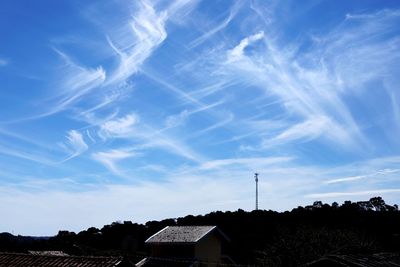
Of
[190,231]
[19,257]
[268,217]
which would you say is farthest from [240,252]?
[19,257]

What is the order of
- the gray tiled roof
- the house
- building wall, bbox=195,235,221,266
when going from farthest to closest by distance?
the gray tiled roof → building wall, bbox=195,235,221,266 → the house

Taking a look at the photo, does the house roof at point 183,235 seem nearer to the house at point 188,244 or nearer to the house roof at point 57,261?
the house at point 188,244

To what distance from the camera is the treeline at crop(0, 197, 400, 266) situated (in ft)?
111

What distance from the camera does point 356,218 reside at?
49312mm

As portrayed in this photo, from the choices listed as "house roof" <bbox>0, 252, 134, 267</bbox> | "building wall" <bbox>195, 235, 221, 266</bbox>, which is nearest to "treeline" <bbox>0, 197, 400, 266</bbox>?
"building wall" <bbox>195, 235, 221, 266</bbox>

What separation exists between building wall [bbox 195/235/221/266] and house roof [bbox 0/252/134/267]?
2068 centimetres

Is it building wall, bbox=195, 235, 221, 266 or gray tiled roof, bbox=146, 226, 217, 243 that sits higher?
gray tiled roof, bbox=146, 226, 217, 243

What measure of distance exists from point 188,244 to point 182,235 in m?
→ 1.79

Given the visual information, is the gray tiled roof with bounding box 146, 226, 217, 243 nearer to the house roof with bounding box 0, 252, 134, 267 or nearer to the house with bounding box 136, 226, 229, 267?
the house with bounding box 136, 226, 229, 267

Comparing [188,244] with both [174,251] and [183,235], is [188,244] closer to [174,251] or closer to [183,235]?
[183,235]

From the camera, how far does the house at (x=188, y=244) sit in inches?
1519

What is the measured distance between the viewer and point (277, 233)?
4750 cm

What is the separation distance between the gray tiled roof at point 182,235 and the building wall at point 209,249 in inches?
25.1

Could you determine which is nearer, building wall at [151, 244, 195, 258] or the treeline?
the treeline
